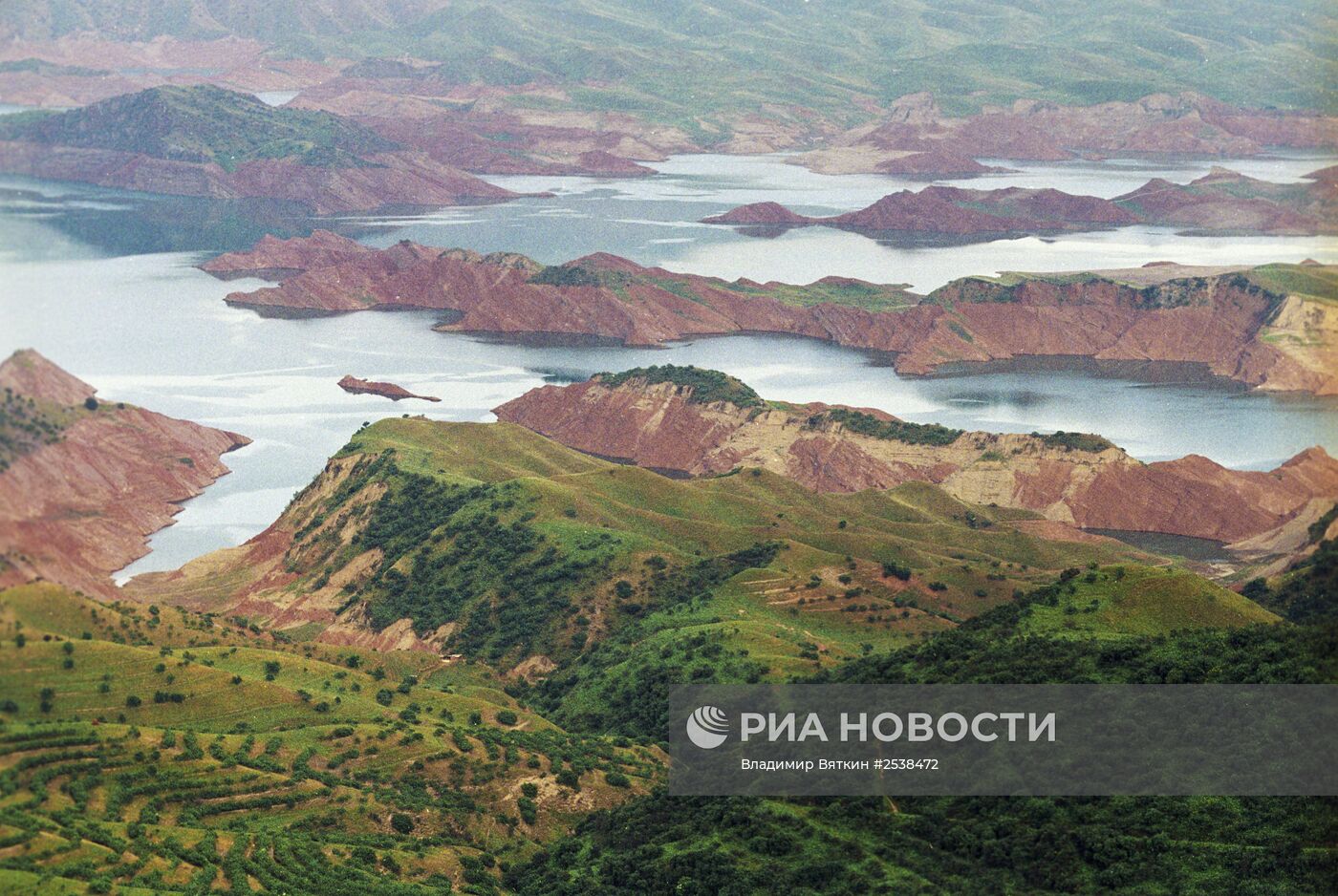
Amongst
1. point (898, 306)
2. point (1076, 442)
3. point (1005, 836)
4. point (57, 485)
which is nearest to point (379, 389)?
point (1076, 442)

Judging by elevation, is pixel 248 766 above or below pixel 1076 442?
below

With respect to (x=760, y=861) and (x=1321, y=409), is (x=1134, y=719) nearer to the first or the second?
(x=760, y=861)

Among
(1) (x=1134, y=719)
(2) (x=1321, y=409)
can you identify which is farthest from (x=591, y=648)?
(2) (x=1321, y=409)

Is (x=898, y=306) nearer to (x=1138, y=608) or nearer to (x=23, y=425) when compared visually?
(x=1138, y=608)

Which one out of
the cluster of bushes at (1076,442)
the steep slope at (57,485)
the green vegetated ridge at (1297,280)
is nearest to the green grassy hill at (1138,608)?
the steep slope at (57,485)

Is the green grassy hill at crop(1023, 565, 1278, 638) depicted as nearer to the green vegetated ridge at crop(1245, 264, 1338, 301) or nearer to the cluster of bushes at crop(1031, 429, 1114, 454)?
the cluster of bushes at crop(1031, 429, 1114, 454)

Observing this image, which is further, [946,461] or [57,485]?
[946,461]
